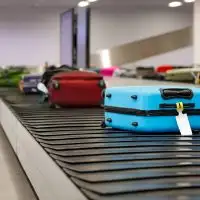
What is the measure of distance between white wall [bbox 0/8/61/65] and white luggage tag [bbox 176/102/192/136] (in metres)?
12.7

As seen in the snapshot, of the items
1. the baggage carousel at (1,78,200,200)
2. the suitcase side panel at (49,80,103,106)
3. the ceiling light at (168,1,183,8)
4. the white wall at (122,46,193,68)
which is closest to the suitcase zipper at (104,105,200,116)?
the baggage carousel at (1,78,200,200)

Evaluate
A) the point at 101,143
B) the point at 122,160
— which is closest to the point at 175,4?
the point at 101,143

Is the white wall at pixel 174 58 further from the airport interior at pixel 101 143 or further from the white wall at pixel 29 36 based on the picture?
the airport interior at pixel 101 143

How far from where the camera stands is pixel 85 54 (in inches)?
420

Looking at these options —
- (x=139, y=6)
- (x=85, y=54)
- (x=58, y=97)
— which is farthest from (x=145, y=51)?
(x=58, y=97)

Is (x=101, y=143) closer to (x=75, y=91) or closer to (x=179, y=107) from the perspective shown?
(x=179, y=107)

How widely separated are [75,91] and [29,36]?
11.4 m

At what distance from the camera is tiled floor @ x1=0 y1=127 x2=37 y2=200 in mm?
2182

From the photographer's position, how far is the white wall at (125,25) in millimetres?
15383

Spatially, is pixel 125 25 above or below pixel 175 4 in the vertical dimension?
below

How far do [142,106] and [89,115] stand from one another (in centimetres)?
121

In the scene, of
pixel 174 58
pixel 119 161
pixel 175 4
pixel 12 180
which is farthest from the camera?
pixel 174 58

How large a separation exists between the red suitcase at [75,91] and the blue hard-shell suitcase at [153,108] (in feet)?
5.09

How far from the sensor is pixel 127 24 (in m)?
15.5
